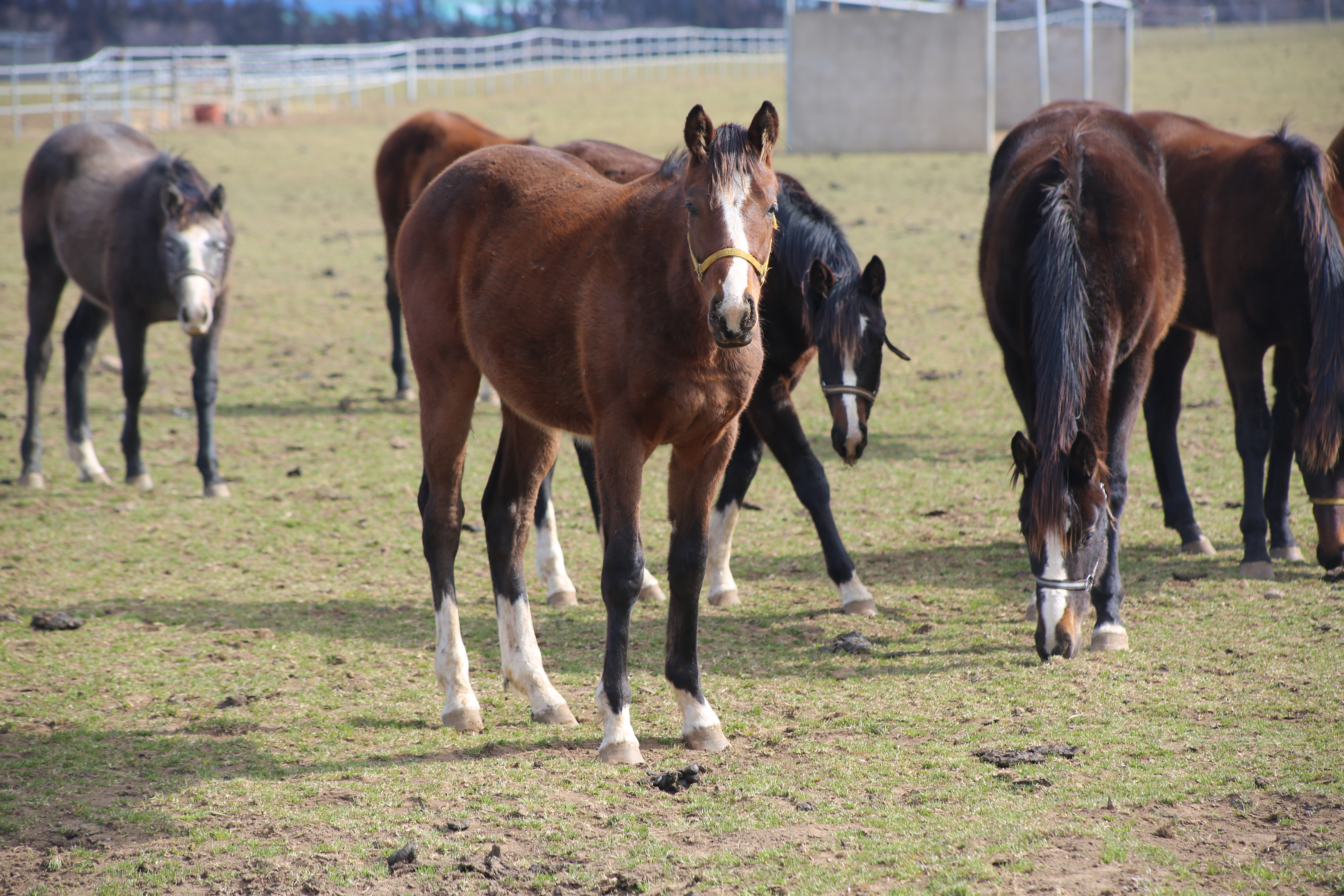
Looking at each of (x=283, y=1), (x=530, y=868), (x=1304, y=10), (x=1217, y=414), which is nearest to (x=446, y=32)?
(x=283, y=1)

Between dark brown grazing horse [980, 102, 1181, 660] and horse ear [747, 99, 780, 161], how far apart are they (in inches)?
57.5

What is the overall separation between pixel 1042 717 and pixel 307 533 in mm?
4263

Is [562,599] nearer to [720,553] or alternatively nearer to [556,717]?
[720,553]

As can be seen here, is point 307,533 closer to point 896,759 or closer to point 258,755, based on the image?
point 258,755

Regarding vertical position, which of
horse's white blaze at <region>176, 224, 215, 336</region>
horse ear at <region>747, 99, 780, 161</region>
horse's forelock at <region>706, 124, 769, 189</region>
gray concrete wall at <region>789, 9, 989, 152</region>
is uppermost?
gray concrete wall at <region>789, 9, 989, 152</region>

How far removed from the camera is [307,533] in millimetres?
6402

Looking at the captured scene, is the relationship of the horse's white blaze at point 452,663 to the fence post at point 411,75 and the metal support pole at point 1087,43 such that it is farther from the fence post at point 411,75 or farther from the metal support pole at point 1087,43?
the fence post at point 411,75

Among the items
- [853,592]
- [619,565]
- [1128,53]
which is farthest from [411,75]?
[619,565]

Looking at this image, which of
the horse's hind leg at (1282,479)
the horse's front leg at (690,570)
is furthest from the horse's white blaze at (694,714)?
the horse's hind leg at (1282,479)

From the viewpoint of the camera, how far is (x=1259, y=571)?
5309 millimetres

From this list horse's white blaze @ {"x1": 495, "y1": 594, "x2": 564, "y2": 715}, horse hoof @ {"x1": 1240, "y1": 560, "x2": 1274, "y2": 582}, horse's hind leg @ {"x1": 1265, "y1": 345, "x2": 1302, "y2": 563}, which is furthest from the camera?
horse's hind leg @ {"x1": 1265, "y1": 345, "x2": 1302, "y2": 563}

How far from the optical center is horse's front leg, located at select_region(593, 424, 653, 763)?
3.47m

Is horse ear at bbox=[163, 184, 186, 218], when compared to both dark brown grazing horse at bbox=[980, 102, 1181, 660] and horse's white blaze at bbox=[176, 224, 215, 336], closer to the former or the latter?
horse's white blaze at bbox=[176, 224, 215, 336]

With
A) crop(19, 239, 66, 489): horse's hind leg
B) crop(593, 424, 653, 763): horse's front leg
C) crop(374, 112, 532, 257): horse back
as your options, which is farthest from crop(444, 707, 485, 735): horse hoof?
crop(374, 112, 532, 257): horse back
